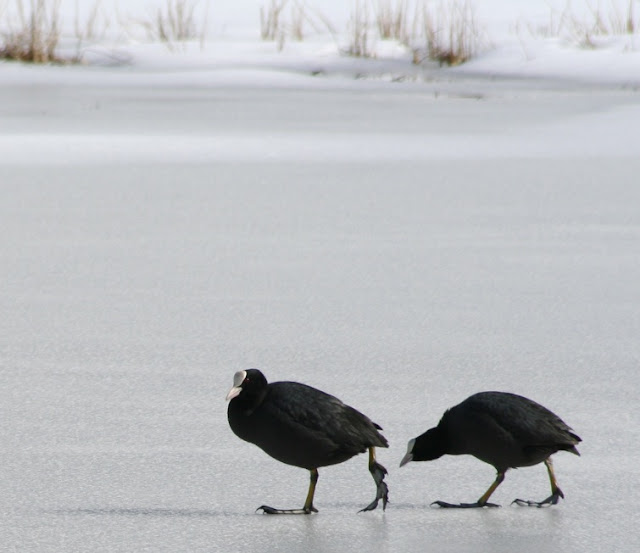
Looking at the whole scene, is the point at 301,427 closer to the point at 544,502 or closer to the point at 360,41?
the point at 544,502

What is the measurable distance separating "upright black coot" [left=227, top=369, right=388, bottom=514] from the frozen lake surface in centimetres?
10

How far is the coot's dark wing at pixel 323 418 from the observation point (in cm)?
210

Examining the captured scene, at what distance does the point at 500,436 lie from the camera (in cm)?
213

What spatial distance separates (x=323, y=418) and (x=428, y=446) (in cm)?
20

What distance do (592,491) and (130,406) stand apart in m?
1.00

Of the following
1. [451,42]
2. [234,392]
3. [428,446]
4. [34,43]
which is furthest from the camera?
[451,42]

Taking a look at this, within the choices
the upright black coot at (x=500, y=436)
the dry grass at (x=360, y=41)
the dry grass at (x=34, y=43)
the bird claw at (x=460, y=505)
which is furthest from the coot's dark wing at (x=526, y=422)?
the dry grass at (x=360, y=41)

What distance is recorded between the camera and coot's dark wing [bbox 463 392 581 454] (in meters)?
2.11

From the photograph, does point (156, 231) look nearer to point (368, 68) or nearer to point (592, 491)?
point (592, 491)

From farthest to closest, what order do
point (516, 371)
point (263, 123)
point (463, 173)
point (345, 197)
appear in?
point (263, 123) → point (463, 173) → point (345, 197) → point (516, 371)

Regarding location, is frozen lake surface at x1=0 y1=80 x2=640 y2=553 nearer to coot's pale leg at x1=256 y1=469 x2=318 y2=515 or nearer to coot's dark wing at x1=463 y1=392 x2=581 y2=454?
coot's pale leg at x1=256 y1=469 x2=318 y2=515

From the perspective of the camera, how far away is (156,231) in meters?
5.00

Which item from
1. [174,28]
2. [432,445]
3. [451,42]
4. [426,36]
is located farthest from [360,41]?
[432,445]

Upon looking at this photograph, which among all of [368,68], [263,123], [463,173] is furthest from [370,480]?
[368,68]
